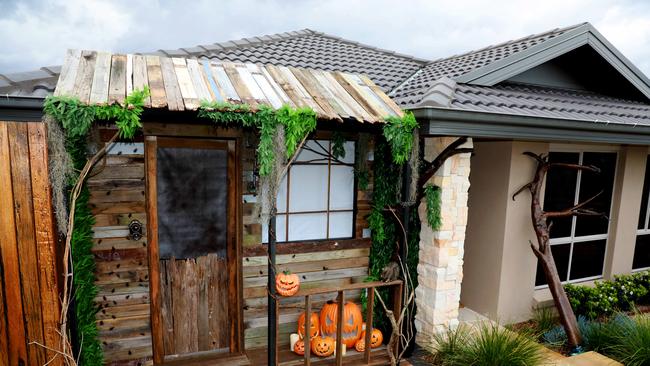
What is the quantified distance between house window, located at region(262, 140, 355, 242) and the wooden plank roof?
28.8 inches

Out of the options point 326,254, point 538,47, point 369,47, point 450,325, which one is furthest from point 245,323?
point 369,47

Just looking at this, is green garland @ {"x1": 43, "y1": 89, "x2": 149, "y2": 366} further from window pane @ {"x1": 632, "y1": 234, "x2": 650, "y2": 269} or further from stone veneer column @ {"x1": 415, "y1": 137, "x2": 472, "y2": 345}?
window pane @ {"x1": 632, "y1": 234, "x2": 650, "y2": 269}

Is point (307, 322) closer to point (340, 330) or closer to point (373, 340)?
point (340, 330)

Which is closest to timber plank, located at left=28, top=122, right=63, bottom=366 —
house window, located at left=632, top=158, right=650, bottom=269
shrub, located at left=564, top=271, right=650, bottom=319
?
shrub, located at left=564, top=271, right=650, bottom=319

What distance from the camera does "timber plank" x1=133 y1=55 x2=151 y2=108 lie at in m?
2.60

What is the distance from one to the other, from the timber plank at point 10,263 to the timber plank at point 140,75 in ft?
2.78

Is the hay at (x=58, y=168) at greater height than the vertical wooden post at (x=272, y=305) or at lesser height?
greater

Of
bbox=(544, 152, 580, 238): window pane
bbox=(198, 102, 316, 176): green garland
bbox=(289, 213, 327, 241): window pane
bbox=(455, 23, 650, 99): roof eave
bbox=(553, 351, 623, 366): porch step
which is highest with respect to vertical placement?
bbox=(455, 23, 650, 99): roof eave

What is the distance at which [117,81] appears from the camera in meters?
2.86

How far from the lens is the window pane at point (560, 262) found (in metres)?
5.29

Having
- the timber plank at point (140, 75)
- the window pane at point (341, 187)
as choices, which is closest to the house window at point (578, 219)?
the window pane at point (341, 187)

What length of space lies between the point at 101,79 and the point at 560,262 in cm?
613

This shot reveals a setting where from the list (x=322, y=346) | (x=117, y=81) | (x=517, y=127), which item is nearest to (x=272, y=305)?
(x=322, y=346)

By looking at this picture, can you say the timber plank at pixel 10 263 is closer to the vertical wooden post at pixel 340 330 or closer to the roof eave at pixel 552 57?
the vertical wooden post at pixel 340 330
